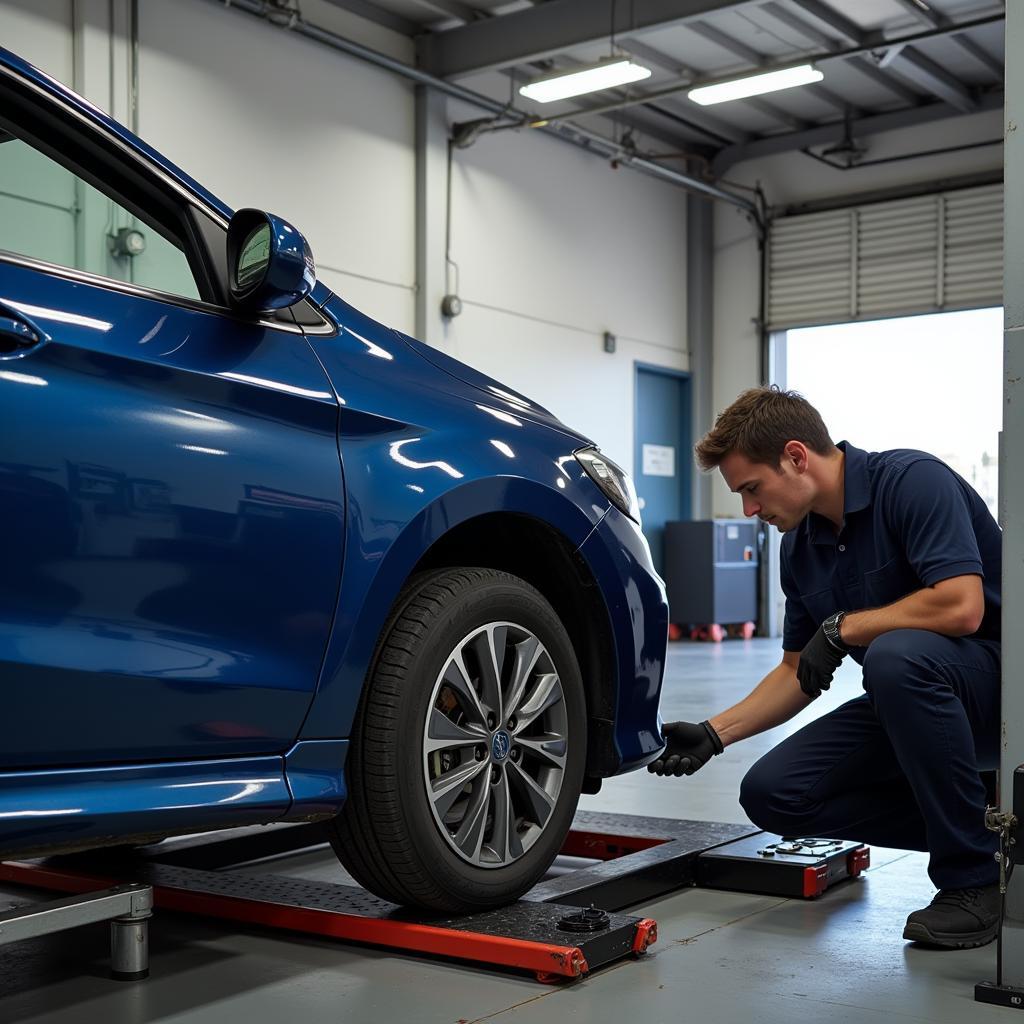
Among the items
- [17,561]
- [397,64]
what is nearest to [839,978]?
[17,561]

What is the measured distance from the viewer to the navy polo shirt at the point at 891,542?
8.14 feet

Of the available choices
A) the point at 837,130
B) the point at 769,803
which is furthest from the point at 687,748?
the point at 837,130

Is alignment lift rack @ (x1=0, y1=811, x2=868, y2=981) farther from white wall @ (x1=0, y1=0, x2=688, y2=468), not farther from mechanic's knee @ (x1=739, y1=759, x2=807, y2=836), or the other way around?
white wall @ (x1=0, y1=0, x2=688, y2=468)

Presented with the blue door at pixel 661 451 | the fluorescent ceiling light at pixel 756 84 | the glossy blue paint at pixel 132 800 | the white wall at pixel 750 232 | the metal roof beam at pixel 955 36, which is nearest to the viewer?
the glossy blue paint at pixel 132 800

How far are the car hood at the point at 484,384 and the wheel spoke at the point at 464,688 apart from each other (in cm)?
50

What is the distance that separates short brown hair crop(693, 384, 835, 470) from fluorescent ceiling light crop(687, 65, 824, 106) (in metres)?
7.56

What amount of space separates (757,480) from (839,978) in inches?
37.7

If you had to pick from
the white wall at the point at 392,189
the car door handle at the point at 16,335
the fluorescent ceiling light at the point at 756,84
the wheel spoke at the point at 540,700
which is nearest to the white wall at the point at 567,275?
the white wall at the point at 392,189

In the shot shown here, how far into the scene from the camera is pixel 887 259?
12727 millimetres

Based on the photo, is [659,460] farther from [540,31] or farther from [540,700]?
[540,700]

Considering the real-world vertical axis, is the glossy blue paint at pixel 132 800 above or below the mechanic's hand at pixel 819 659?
below

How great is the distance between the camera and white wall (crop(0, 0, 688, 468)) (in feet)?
26.6

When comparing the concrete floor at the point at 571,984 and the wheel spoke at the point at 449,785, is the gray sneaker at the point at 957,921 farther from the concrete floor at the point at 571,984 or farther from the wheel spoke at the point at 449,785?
the wheel spoke at the point at 449,785

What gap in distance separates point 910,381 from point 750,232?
2.25m
